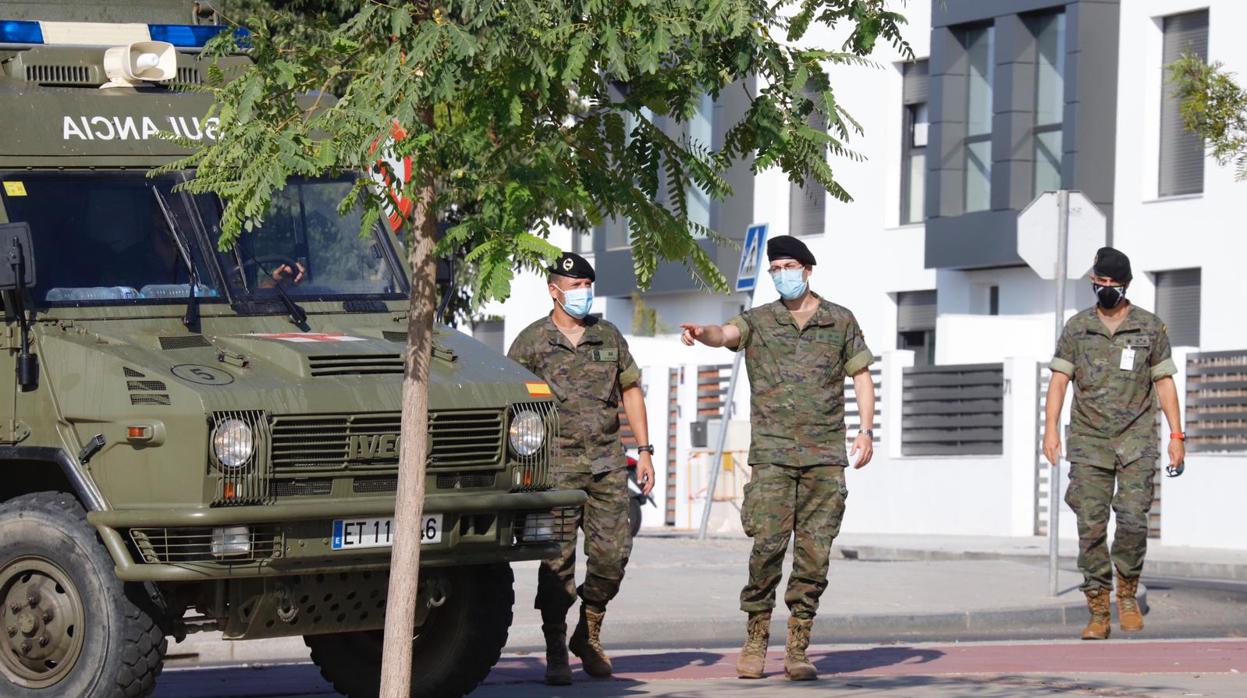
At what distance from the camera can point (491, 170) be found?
773 cm

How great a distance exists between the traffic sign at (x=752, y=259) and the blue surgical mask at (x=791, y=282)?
11.0 meters

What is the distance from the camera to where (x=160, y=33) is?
416 inches

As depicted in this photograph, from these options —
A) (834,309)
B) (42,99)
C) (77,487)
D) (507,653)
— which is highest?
(42,99)

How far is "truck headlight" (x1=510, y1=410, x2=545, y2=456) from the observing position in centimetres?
927

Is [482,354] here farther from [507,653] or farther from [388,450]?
[507,653]

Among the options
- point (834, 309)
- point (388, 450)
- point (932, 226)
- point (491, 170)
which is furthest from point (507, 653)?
point (932, 226)

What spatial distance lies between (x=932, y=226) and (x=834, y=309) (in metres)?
22.2

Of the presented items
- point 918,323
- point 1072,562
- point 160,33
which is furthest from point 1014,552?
point 160,33

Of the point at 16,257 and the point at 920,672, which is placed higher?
the point at 16,257

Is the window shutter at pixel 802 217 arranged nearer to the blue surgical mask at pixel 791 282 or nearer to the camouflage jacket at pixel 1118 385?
the camouflage jacket at pixel 1118 385

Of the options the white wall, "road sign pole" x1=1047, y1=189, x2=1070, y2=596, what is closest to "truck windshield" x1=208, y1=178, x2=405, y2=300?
"road sign pole" x1=1047, y1=189, x2=1070, y2=596

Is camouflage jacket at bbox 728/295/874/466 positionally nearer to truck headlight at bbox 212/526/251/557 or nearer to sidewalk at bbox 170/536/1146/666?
sidewalk at bbox 170/536/1146/666

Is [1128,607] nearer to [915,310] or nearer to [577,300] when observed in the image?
[577,300]

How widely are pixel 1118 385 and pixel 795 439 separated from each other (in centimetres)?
316
